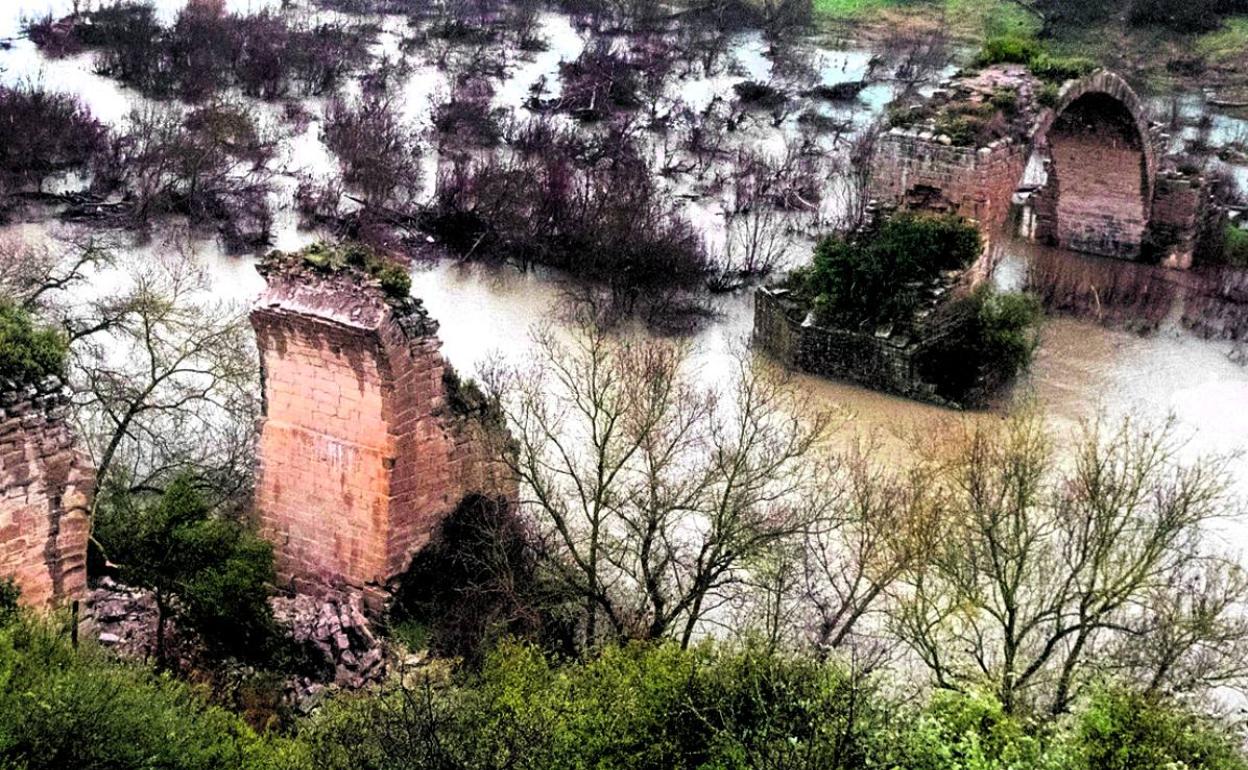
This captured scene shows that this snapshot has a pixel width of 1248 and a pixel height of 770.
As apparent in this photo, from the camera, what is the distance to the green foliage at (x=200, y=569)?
40.4ft

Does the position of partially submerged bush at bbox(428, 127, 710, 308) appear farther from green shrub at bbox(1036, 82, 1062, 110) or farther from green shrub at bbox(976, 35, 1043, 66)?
green shrub at bbox(1036, 82, 1062, 110)

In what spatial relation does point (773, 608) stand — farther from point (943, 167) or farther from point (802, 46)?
point (802, 46)

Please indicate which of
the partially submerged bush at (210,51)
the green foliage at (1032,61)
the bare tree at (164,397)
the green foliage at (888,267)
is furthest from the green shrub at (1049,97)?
the partially submerged bush at (210,51)

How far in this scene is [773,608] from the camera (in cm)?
1337

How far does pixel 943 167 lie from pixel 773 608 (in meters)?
9.69

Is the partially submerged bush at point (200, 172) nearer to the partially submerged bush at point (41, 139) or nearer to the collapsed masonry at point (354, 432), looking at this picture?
the partially submerged bush at point (41, 139)

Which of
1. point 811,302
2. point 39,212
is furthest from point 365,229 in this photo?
point 811,302

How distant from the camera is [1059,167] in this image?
2661cm

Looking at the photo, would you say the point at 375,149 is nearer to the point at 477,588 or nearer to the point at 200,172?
the point at 200,172

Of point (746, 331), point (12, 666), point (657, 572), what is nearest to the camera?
point (12, 666)

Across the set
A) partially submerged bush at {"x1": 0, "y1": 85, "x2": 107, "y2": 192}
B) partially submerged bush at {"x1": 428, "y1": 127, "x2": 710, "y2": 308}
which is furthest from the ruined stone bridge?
partially submerged bush at {"x1": 0, "y1": 85, "x2": 107, "y2": 192}

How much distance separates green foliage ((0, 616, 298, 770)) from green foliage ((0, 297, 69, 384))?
6.07 feet

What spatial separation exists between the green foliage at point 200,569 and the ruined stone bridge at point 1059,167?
11809mm

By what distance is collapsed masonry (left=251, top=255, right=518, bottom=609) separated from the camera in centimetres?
1255
